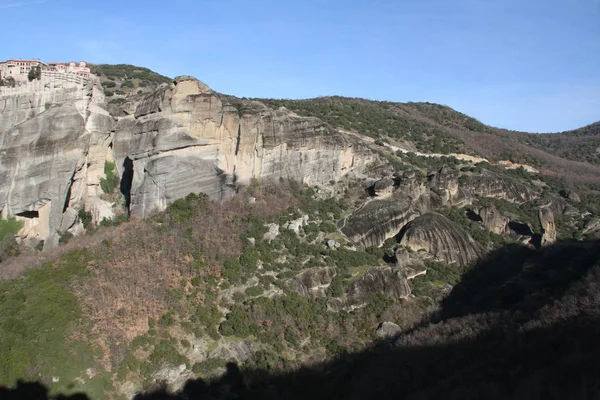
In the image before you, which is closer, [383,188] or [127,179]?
[383,188]

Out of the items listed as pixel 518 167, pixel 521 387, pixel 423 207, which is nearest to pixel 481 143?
pixel 518 167

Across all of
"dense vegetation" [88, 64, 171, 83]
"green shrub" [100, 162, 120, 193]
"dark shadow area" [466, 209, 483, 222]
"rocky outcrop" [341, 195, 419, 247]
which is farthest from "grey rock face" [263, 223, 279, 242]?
"dense vegetation" [88, 64, 171, 83]

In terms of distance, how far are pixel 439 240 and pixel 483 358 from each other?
1437 centimetres

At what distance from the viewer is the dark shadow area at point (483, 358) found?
2114 cm

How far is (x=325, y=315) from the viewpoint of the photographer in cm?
3253

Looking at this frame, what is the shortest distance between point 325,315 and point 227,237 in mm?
7999

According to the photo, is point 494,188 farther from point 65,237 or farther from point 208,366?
point 65,237

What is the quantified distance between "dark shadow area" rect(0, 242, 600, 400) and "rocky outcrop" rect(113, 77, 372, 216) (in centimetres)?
1399

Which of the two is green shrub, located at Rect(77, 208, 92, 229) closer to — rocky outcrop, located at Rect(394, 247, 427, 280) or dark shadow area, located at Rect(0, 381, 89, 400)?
dark shadow area, located at Rect(0, 381, 89, 400)

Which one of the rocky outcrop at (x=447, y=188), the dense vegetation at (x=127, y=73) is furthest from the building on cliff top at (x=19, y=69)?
the rocky outcrop at (x=447, y=188)

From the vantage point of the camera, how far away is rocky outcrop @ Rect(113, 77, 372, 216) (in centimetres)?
3747

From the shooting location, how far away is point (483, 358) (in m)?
24.4

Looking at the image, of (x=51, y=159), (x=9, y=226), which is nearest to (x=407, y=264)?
(x=51, y=159)

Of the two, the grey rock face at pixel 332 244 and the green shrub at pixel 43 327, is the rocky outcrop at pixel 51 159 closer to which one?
the green shrub at pixel 43 327
